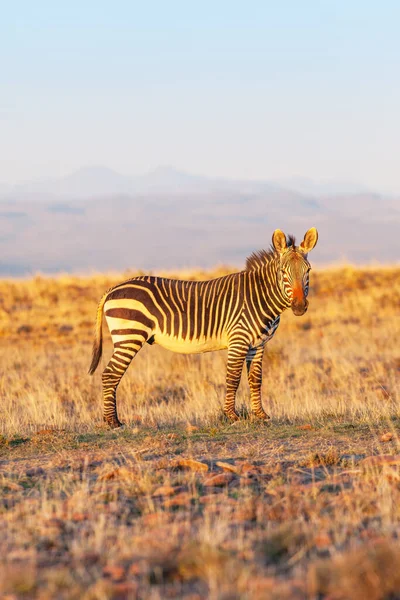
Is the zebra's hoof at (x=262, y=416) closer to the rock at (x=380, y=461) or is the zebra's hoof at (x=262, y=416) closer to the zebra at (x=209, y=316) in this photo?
the zebra at (x=209, y=316)

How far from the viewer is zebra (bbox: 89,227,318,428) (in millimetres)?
10844

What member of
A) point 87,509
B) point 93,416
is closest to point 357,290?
point 93,416

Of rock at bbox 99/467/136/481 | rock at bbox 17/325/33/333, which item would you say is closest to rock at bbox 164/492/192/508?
rock at bbox 99/467/136/481

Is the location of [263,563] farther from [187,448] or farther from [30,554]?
[187,448]

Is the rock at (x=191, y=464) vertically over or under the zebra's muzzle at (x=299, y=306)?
under

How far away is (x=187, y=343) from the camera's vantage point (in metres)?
11.0

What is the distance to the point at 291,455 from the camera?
7844 millimetres

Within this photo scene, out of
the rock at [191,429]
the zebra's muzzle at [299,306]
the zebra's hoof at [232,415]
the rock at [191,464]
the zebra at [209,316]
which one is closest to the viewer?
the rock at [191,464]

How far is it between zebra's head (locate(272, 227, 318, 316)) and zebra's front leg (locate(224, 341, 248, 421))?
897mm

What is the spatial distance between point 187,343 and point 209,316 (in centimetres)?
47

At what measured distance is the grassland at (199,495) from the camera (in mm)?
4348

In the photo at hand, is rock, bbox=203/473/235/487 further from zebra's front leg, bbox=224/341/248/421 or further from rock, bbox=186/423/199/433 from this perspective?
zebra's front leg, bbox=224/341/248/421

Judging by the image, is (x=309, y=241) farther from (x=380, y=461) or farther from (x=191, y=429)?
(x=380, y=461)

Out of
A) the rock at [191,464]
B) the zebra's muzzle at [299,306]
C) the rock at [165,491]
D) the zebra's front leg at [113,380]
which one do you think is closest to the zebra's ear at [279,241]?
the zebra's muzzle at [299,306]
